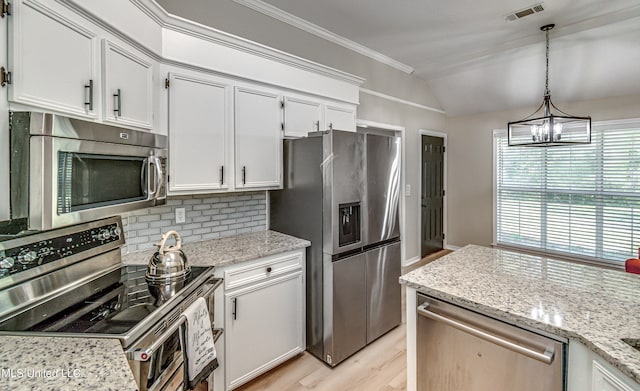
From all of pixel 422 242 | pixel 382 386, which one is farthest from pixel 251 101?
pixel 422 242

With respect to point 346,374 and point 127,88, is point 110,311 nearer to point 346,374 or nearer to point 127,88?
point 127,88

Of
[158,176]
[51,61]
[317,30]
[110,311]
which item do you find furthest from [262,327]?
[317,30]

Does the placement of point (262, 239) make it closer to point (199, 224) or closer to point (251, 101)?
point (199, 224)

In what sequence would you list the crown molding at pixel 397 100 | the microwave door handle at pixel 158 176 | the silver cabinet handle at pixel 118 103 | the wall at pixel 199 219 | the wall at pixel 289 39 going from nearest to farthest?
the silver cabinet handle at pixel 118 103
the microwave door handle at pixel 158 176
the wall at pixel 199 219
the wall at pixel 289 39
the crown molding at pixel 397 100

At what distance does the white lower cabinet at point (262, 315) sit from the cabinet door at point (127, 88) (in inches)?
40.8

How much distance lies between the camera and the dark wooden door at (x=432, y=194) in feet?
16.4

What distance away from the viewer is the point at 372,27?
3197 millimetres

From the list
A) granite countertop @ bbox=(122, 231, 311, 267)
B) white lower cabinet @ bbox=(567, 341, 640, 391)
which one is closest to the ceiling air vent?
granite countertop @ bbox=(122, 231, 311, 267)

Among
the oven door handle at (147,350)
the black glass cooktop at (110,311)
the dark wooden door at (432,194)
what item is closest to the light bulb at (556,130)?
the dark wooden door at (432,194)

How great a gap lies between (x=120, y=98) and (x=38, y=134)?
626mm

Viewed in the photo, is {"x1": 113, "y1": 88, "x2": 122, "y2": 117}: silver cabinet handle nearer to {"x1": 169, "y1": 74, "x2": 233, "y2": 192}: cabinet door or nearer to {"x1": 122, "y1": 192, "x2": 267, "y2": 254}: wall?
{"x1": 169, "y1": 74, "x2": 233, "y2": 192}: cabinet door

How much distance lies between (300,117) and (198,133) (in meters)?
0.97

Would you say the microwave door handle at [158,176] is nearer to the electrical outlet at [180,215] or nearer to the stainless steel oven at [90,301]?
the stainless steel oven at [90,301]

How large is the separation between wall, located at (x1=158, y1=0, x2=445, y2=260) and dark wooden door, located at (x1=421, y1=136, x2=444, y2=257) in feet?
0.75
